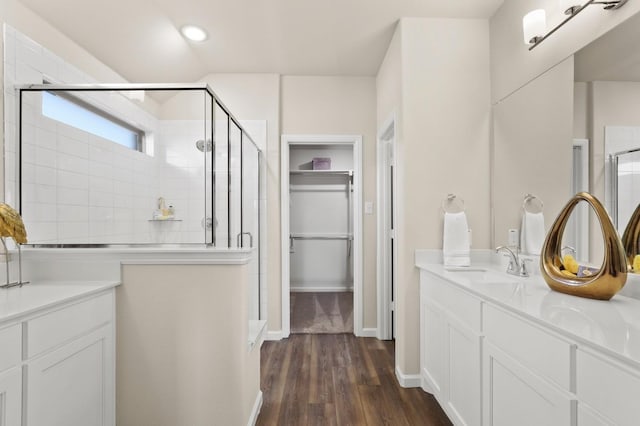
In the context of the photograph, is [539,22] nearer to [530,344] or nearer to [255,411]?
[530,344]

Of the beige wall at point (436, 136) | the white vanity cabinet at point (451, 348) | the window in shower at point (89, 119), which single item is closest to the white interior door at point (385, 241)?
the beige wall at point (436, 136)

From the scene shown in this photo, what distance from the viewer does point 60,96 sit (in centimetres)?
188

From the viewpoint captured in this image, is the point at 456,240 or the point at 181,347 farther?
the point at 456,240

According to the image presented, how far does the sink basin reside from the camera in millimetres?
1734

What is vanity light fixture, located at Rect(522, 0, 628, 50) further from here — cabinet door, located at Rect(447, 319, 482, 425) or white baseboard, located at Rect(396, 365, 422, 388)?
white baseboard, located at Rect(396, 365, 422, 388)

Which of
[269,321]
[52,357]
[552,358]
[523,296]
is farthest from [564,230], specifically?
[269,321]

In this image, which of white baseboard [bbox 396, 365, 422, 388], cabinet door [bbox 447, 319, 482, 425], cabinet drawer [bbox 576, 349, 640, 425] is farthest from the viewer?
white baseboard [bbox 396, 365, 422, 388]

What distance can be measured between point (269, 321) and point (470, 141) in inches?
94.4

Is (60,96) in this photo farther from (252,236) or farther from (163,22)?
(252,236)

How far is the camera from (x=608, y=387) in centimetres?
82

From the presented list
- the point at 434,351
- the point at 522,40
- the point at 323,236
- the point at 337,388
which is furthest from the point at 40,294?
the point at 323,236

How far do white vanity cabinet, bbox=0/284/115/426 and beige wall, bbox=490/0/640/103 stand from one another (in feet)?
8.68

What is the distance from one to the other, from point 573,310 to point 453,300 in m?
0.62

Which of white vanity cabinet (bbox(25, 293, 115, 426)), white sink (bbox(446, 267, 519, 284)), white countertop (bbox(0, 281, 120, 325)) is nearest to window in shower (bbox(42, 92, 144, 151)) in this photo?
white countertop (bbox(0, 281, 120, 325))
